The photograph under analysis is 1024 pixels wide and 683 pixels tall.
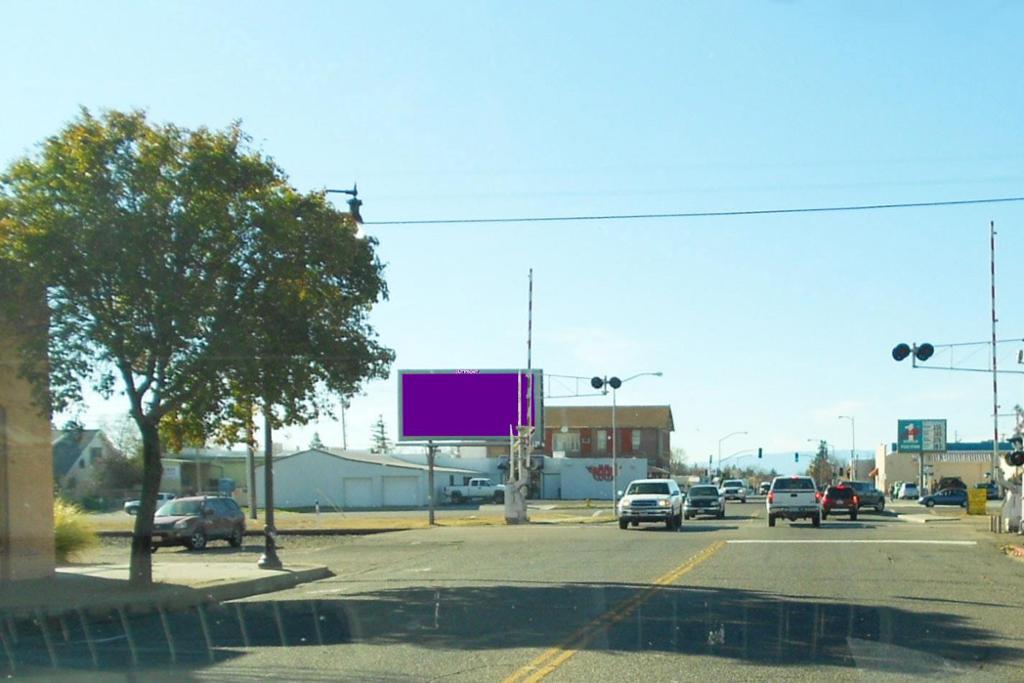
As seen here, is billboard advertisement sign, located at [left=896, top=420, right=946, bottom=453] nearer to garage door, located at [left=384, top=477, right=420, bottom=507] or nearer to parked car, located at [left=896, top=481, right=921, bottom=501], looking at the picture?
parked car, located at [left=896, top=481, right=921, bottom=501]

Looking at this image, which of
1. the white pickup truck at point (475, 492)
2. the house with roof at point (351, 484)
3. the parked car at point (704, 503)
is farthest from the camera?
the white pickup truck at point (475, 492)

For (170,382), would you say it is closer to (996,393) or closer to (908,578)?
(908,578)

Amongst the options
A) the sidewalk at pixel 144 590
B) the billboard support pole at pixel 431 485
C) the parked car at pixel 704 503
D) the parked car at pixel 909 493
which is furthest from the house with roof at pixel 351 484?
the sidewalk at pixel 144 590

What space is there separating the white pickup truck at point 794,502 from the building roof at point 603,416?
74.9 m

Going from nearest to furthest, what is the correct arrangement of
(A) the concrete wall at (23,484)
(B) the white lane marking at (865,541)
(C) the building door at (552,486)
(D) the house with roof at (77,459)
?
1. (A) the concrete wall at (23,484)
2. (B) the white lane marking at (865,541)
3. (D) the house with roof at (77,459)
4. (C) the building door at (552,486)

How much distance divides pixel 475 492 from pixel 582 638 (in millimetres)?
74439

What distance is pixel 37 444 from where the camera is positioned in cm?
2233

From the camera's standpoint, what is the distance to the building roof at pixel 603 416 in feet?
396

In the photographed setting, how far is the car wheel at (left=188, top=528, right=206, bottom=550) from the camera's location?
116ft

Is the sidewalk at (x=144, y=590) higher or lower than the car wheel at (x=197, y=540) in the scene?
higher

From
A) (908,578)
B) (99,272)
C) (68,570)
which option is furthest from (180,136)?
(908,578)

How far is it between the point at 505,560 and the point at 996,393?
66.6 feet

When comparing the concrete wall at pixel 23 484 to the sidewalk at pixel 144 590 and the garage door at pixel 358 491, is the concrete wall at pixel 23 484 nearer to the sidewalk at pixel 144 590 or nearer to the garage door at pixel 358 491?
the sidewalk at pixel 144 590

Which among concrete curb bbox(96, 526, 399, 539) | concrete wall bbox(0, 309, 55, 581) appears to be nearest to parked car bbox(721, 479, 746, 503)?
concrete curb bbox(96, 526, 399, 539)
